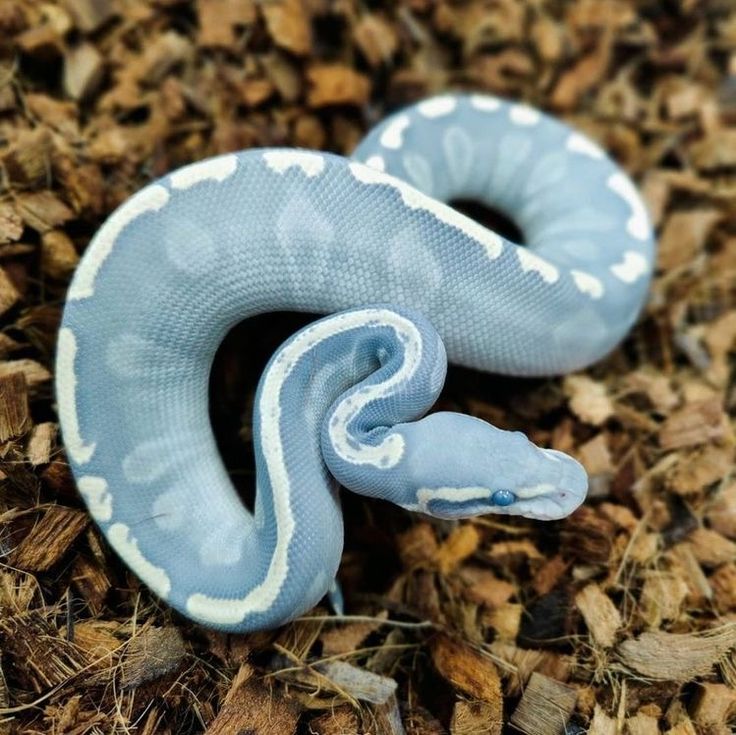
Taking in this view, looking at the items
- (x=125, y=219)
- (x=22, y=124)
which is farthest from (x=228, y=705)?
(x=22, y=124)

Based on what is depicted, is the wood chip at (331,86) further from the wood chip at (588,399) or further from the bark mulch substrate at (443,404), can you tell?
the wood chip at (588,399)

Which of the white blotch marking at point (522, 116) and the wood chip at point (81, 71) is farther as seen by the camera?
the white blotch marking at point (522, 116)

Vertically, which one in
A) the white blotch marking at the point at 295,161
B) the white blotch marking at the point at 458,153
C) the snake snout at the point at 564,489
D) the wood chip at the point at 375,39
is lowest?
the snake snout at the point at 564,489

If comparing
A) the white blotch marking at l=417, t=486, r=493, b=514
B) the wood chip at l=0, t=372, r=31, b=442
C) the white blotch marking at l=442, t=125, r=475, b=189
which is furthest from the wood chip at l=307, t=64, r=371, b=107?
the white blotch marking at l=417, t=486, r=493, b=514

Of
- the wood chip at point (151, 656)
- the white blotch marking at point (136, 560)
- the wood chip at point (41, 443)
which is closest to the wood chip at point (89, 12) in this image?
the wood chip at point (41, 443)

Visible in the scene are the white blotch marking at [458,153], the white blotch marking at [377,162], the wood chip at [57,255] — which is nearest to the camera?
the wood chip at [57,255]

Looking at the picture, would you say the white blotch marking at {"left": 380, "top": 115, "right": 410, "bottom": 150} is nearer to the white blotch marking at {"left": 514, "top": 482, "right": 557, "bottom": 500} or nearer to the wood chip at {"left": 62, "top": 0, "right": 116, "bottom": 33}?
the wood chip at {"left": 62, "top": 0, "right": 116, "bottom": 33}

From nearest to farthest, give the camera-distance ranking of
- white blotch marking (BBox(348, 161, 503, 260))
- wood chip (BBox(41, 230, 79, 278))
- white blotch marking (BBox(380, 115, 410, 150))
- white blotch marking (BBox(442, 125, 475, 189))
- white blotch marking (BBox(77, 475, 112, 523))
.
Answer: white blotch marking (BBox(77, 475, 112, 523)) < white blotch marking (BBox(348, 161, 503, 260)) < wood chip (BBox(41, 230, 79, 278)) < white blotch marking (BBox(380, 115, 410, 150)) < white blotch marking (BBox(442, 125, 475, 189))
